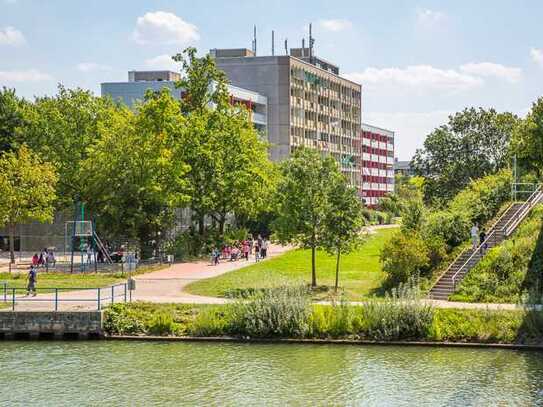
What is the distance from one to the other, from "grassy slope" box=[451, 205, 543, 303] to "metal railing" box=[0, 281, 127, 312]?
1794 centimetres

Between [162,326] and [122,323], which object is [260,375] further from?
[122,323]

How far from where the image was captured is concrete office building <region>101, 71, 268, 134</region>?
12138cm

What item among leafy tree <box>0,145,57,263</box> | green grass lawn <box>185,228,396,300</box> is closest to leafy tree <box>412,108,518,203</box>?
green grass lawn <box>185,228,396,300</box>

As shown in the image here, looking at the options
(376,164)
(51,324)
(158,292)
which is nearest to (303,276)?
(158,292)

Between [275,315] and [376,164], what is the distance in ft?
480

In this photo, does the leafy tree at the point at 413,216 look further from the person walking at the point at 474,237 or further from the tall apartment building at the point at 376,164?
the tall apartment building at the point at 376,164

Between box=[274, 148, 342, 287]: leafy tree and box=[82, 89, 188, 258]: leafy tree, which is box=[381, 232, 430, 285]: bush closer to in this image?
box=[274, 148, 342, 287]: leafy tree

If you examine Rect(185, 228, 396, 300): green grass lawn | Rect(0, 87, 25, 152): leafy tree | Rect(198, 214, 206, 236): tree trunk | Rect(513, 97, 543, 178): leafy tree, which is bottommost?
Rect(185, 228, 396, 300): green grass lawn

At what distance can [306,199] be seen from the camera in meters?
54.4

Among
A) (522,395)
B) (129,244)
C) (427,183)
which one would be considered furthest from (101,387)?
(427,183)

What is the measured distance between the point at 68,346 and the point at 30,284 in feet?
29.7

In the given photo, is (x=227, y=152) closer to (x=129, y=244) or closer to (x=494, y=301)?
(x=129, y=244)

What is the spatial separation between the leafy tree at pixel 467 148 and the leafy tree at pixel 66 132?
3590cm

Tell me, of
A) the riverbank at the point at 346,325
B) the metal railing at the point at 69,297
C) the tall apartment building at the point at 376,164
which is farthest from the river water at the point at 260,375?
the tall apartment building at the point at 376,164
